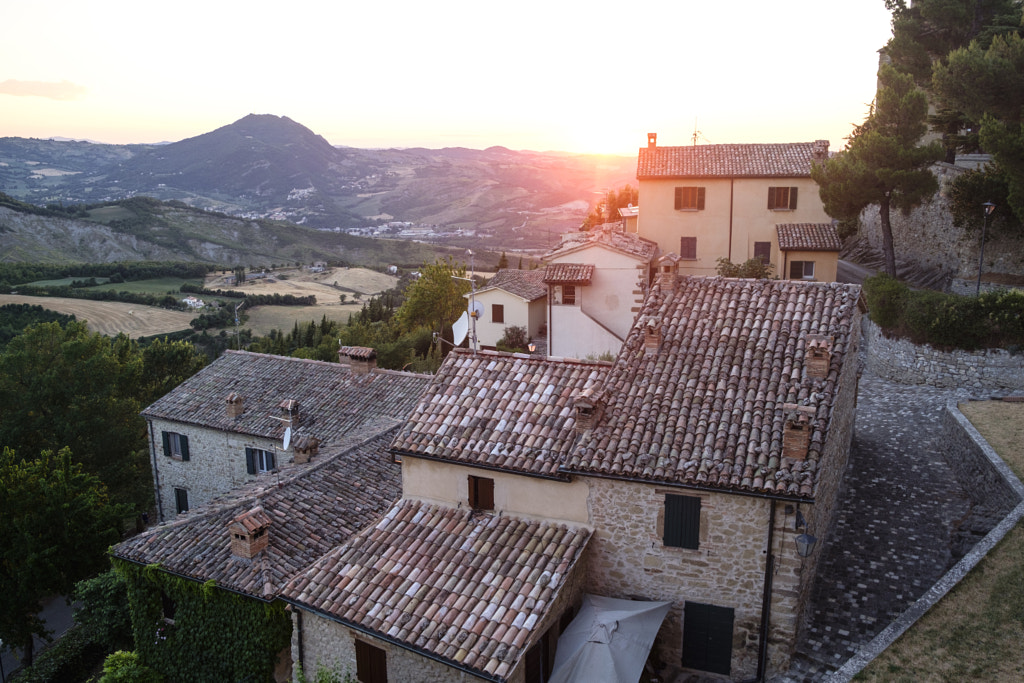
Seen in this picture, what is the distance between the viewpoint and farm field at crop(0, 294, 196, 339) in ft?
214

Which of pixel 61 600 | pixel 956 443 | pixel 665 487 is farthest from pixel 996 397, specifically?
pixel 61 600

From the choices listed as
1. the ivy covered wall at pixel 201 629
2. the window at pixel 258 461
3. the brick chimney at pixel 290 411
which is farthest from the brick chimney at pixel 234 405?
the ivy covered wall at pixel 201 629

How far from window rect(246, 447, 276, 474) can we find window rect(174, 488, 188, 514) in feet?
13.9

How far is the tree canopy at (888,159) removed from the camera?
27.3 metres

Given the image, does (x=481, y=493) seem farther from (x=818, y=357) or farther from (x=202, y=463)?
(x=202, y=463)

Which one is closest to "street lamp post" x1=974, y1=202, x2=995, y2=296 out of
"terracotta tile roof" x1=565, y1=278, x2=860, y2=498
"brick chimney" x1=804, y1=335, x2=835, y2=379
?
"terracotta tile roof" x1=565, y1=278, x2=860, y2=498

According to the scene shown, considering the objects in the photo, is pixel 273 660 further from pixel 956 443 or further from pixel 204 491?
pixel 956 443

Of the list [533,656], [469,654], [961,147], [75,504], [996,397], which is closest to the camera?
[469,654]

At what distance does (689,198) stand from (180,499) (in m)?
26.5

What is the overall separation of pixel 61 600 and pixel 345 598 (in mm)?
21270

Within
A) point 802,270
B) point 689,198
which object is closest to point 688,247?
point 689,198

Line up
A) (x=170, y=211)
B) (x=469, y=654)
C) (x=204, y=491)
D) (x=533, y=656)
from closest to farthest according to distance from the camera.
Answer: (x=469, y=654)
(x=533, y=656)
(x=204, y=491)
(x=170, y=211)

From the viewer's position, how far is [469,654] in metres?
10.2

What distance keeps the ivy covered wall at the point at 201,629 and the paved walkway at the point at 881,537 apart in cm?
958
